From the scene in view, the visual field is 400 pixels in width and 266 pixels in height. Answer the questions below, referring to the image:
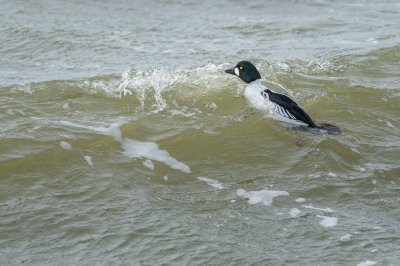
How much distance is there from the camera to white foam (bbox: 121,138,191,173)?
5.11m

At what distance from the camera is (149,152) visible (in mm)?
5359

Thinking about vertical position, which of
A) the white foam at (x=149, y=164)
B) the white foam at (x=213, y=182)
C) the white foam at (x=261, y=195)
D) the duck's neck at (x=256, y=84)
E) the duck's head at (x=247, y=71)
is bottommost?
the white foam at (x=261, y=195)

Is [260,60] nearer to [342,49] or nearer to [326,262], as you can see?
[342,49]

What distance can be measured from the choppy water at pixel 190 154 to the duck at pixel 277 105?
6.3 inches

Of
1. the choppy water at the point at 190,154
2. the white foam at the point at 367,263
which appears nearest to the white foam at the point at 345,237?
the choppy water at the point at 190,154

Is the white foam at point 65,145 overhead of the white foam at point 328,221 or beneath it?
overhead

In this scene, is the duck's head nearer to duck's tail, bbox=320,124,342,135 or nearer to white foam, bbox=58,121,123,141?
duck's tail, bbox=320,124,342,135

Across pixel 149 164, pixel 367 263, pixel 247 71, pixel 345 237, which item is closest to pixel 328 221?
pixel 345 237

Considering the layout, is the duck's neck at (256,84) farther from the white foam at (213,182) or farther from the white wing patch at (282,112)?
the white foam at (213,182)

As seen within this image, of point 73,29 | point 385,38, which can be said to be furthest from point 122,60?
point 385,38

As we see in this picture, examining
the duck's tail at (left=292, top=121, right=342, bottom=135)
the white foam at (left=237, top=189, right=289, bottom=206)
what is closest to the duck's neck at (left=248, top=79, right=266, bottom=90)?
the duck's tail at (left=292, top=121, right=342, bottom=135)

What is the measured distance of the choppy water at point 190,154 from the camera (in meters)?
3.59

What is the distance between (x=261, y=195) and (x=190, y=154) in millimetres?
1304

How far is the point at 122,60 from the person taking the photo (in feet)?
Answer: 30.1
